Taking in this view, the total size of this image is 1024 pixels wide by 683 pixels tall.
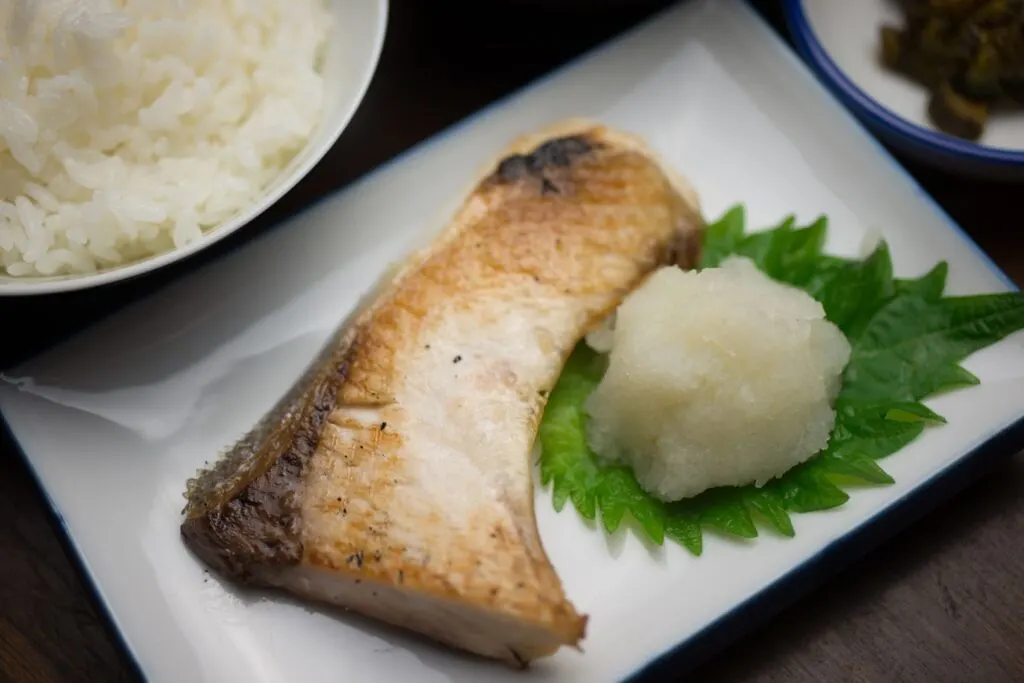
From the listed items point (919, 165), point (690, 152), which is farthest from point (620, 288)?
point (919, 165)

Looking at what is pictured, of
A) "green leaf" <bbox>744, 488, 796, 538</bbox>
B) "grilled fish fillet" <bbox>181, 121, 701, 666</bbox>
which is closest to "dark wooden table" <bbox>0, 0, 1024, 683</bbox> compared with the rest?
"green leaf" <bbox>744, 488, 796, 538</bbox>

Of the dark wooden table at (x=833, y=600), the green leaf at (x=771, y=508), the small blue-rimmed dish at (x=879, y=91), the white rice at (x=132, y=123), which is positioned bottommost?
the dark wooden table at (x=833, y=600)

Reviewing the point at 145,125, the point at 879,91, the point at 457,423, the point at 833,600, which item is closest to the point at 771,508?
the point at 833,600

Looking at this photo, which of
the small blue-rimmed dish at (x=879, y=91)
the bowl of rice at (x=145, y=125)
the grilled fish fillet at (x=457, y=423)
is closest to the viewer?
the grilled fish fillet at (x=457, y=423)

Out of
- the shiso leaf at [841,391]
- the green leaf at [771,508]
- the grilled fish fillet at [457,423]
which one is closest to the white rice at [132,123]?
the grilled fish fillet at [457,423]

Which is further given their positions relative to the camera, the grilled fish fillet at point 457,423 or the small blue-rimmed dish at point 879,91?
the small blue-rimmed dish at point 879,91

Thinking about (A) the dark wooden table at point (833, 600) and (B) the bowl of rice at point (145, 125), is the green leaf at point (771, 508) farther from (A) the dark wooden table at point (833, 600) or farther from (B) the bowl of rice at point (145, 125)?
(B) the bowl of rice at point (145, 125)

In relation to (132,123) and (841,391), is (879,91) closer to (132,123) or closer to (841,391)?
(841,391)
